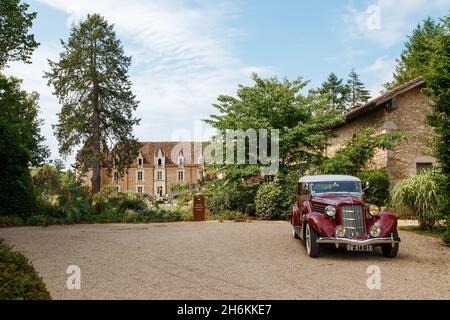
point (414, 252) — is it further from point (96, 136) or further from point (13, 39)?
point (96, 136)

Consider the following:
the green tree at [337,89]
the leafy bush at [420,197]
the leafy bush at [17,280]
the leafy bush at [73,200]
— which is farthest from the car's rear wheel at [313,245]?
the green tree at [337,89]

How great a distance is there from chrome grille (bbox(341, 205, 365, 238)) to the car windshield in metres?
1.26

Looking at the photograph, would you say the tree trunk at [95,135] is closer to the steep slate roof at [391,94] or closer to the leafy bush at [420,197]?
the steep slate roof at [391,94]

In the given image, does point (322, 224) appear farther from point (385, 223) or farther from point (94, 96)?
point (94, 96)

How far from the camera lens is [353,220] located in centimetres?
850

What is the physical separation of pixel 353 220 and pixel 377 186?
9.43 m

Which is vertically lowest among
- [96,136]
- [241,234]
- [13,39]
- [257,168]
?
[241,234]

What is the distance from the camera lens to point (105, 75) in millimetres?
33625

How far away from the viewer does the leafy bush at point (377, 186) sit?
17141 millimetres

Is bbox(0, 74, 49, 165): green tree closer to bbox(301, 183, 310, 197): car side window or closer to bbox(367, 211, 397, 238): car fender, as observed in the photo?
bbox(301, 183, 310, 197): car side window

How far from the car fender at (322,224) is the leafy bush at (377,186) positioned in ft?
29.8

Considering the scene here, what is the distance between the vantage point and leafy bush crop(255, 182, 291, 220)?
17328 mm
